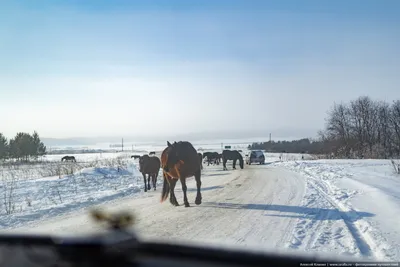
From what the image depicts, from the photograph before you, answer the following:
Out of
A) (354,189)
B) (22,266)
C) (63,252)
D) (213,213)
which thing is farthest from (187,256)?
(354,189)

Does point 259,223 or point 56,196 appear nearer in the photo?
point 259,223

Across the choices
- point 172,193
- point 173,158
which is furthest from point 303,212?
point 173,158

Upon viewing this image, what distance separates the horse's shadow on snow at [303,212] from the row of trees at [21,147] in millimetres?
69351

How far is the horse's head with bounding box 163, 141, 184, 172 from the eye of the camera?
388 inches

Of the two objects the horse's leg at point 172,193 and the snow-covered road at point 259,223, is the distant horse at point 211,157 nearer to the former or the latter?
the snow-covered road at point 259,223

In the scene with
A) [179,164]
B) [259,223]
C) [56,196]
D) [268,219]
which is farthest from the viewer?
[56,196]

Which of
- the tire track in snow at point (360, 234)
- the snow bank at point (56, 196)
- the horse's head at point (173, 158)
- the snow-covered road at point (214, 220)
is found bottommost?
the snow bank at point (56, 196)

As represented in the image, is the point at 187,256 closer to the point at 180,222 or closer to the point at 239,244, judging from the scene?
the point at 239,244

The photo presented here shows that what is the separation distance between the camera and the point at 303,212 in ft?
26.1

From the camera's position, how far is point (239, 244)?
17.6 ft

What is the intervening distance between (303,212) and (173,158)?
389cm

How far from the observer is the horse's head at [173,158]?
9859mm

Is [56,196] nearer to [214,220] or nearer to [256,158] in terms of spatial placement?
[214,220]

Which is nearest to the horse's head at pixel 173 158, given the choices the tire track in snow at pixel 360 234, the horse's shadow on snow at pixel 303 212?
the horse's shadow on snow at pixel 303 212
